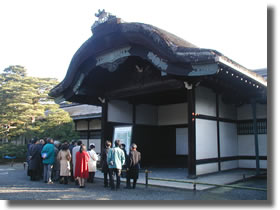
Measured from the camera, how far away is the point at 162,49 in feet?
26.6

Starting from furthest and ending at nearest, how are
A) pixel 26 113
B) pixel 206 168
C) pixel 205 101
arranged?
pixel 26 113 → pixel 205 101 → pixel 206 168

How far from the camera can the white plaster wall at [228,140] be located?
414 inches

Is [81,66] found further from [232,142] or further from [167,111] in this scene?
[232,142]

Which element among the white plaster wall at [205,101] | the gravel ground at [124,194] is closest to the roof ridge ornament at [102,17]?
the white plaster wall at [205,101]

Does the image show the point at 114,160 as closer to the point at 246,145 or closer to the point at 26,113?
the point at 246,145

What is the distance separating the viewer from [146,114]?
13.5m

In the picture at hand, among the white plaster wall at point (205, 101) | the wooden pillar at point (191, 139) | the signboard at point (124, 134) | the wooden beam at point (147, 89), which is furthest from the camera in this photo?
the signboard at point (124, 134)

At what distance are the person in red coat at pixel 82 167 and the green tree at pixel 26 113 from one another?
8.66 metres

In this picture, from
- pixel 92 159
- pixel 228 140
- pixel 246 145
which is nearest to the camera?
pixel 92 159

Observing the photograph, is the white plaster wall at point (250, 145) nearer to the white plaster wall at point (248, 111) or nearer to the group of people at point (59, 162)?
the white plaster wall at point (248, 111)

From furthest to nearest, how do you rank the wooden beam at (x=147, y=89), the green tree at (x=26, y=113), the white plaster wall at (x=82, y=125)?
the white plaster wall at (x=82, y=125), the green tree at (x=26, y=113), the wooden beam at (x=147, y=89)

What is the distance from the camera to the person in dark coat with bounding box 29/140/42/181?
987 cm

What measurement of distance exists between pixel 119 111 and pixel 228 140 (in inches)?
192

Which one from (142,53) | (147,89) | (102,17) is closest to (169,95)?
(147,89)
